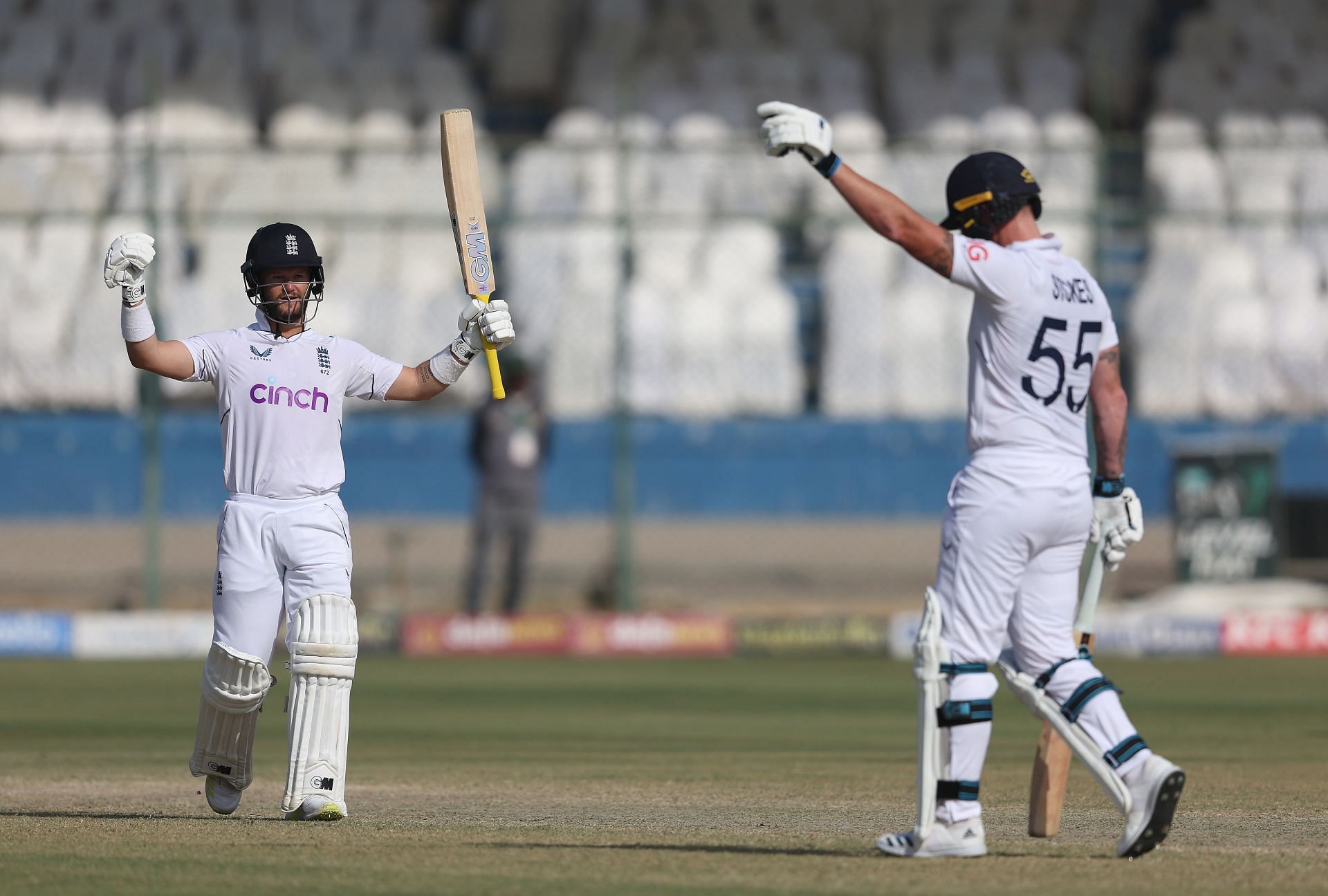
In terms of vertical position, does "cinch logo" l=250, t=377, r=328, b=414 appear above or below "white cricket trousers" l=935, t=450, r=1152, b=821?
above

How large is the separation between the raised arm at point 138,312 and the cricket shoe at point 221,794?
1301mm

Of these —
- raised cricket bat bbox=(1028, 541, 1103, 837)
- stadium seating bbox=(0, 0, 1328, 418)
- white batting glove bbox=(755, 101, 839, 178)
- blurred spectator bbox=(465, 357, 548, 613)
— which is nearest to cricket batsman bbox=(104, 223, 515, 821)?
white batting glove bbox=(755, 101, 839, 178)

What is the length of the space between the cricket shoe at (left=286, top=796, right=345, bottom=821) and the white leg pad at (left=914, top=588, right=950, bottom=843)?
74.5 inches

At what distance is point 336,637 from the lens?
653 cm

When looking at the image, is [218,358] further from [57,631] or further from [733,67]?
[733,67]

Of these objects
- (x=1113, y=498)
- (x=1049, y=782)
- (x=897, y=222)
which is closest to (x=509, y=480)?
(x=1113, y=498)

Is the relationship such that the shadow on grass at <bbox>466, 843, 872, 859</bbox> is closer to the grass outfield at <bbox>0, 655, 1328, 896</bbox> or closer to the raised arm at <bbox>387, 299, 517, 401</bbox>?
the grass outfield at <bbox>0, 655, 1328, 896</bbox>

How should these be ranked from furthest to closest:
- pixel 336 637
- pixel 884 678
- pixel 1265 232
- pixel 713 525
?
1. pixel 1265 232
2. pixel 713 525
3. pixel 884 678
4. pixel 336 637

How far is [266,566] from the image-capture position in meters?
6.60

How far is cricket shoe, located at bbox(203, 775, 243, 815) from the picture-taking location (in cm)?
671

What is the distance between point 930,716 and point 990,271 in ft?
3.97

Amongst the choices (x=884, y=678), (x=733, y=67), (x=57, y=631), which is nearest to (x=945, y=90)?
(x=733, y=67)

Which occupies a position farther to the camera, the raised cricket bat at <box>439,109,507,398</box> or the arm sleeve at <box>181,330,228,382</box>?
the raised cricket bat at <box>439,109,507,398</box>

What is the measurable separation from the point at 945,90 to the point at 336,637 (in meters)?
14.7
